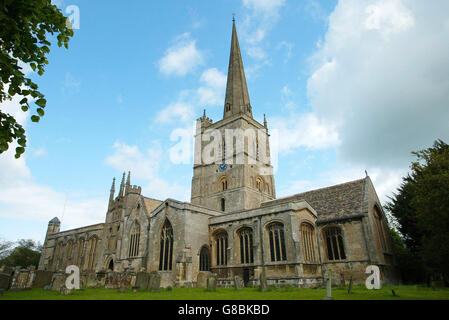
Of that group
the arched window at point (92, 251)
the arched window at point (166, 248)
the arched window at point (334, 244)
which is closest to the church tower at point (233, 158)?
the arched window at point (166, 248)

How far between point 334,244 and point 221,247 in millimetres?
10112

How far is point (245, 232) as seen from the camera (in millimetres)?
24219

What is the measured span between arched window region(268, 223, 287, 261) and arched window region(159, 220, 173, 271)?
32.9 feet

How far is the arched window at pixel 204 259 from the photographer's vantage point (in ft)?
83.8

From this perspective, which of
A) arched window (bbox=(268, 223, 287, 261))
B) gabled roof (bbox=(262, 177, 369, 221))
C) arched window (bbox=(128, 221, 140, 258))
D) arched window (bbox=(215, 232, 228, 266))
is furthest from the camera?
arched window (bbox=(128, 221, 140, 258))

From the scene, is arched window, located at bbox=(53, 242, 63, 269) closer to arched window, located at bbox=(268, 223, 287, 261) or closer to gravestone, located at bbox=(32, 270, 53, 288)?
gravestone, located at bbox=(32, 270, 53, 288)

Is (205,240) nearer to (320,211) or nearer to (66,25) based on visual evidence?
(320,211)

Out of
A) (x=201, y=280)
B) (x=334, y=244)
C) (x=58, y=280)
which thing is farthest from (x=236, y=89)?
(x=58, y=280)

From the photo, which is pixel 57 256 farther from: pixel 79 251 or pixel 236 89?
pixel 236 89

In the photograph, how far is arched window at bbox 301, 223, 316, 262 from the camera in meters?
21.6

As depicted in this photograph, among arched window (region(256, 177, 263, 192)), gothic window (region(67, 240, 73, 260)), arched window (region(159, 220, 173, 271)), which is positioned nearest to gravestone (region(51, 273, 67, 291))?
arched window (region(159, 220, 173, 271))

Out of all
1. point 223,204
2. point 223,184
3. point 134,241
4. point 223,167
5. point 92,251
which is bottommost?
point 92,251

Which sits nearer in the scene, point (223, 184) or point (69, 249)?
point (223, 184)
